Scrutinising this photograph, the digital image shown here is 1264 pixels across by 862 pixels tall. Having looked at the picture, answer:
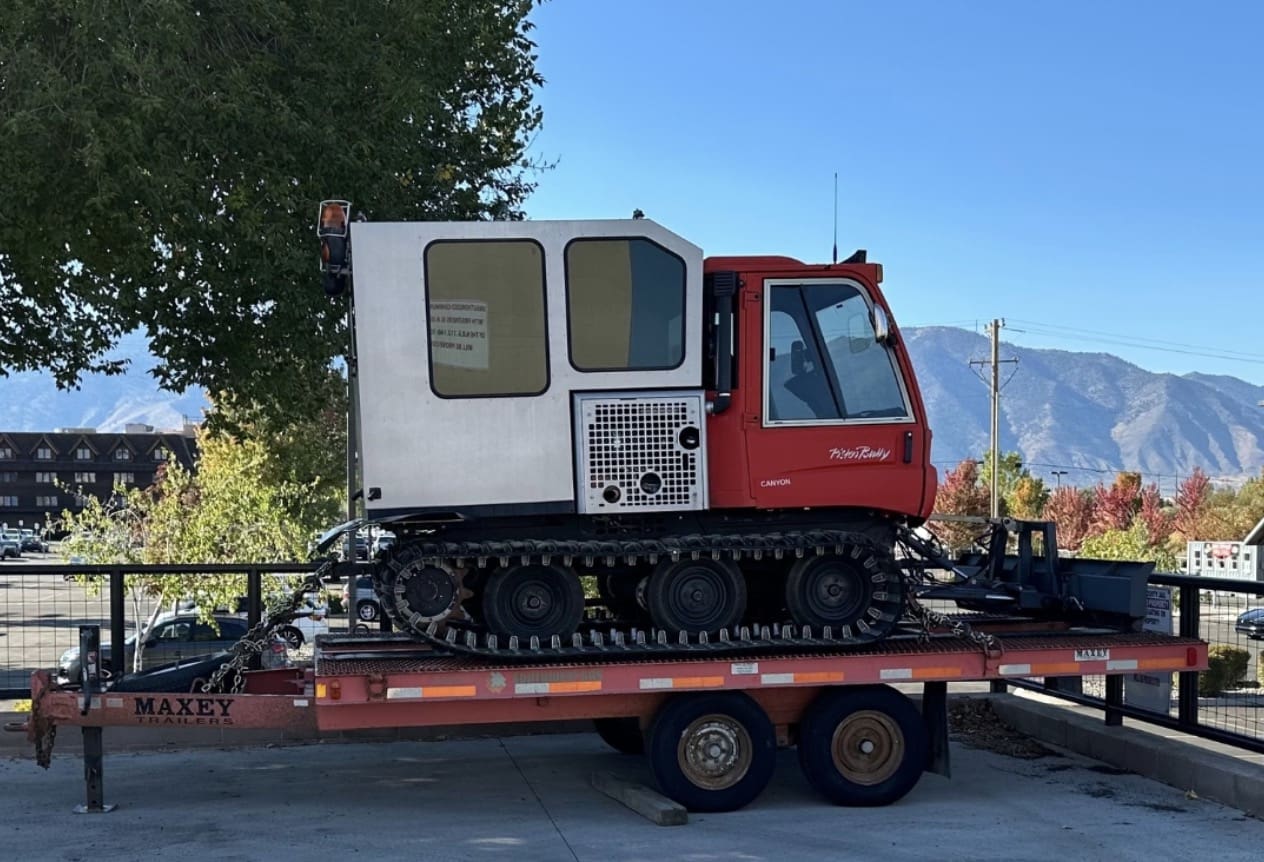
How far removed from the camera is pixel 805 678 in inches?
331

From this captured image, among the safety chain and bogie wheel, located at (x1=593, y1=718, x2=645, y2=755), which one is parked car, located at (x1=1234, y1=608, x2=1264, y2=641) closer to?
bogie wheel, located at (x1=593, y1=718, x2=645, y2=755)

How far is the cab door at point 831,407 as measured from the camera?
28.1 feet

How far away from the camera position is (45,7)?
1103 centimetres

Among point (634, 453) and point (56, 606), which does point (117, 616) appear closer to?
point (56, 606)

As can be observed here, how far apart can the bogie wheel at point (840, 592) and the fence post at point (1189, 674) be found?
225 centimetres

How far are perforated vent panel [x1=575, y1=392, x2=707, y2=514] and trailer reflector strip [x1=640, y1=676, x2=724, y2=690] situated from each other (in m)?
1.06


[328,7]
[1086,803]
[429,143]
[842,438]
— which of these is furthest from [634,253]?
[429,143]

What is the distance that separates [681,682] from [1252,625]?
16.0ft

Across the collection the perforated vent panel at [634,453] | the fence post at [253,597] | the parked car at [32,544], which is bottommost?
the parked car at [32,544]

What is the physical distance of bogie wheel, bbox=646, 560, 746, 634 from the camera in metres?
8.59

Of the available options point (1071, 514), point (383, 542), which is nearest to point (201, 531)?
point (383, 542)

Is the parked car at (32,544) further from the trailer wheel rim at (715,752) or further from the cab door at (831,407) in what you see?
the cab door at (831,407)

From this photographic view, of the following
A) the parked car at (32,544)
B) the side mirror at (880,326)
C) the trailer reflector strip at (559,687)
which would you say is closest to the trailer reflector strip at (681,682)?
the trailer reflector strip at (559,687)

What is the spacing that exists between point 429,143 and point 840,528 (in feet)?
24.9
